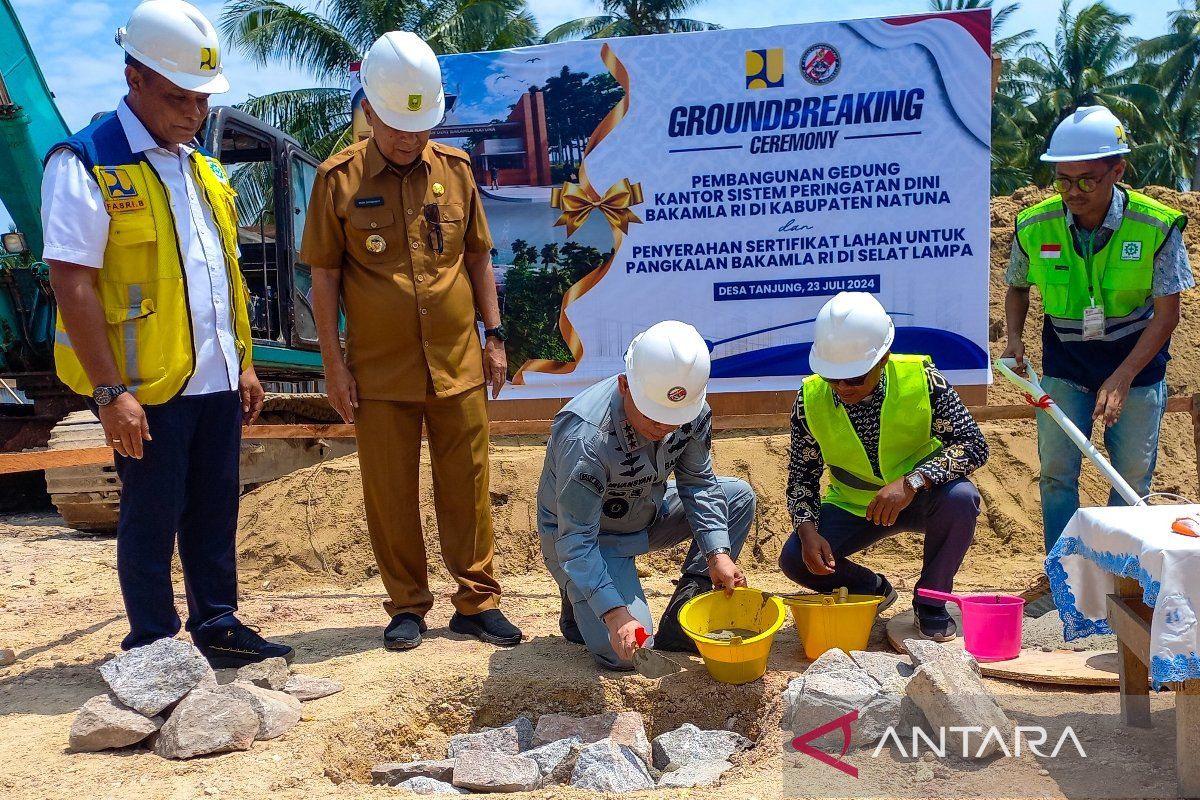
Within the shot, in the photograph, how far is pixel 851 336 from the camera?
3.82m

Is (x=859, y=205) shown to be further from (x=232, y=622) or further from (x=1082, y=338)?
(x=232, y=622)

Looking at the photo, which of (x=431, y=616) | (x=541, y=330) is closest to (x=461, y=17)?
(x=541, y=330)

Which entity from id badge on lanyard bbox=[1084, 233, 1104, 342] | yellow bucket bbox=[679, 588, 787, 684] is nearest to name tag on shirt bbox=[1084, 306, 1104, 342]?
id badge on lanyard bbox=[1084, 233, 1104, 342]

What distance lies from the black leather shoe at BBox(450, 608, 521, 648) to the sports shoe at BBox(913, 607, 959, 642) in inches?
64.6

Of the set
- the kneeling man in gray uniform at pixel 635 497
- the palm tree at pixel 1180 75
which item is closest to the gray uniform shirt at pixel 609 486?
the kneeling man in gray uniform at pixel 635 497

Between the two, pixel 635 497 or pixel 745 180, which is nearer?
pixel 635 497

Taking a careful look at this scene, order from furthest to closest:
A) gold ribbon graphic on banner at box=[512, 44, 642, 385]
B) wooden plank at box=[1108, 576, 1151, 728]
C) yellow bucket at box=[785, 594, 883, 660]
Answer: gold ribbon graphic on banner at box=[512, 44, 642, 385], yellow bucket at box=[785, 594, 883, 660], wooden plank at box=[1108, 576, 1151, 728]

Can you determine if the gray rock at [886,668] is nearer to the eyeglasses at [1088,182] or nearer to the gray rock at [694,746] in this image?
the gray rock at [694,746]

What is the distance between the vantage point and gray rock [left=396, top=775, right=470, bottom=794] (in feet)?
10.7

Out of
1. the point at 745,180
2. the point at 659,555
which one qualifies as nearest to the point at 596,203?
the point at 745,180

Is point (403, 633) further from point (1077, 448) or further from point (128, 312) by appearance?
point (1077, 448)

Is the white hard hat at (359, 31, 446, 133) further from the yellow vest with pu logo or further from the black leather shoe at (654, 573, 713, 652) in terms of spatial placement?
the black leather shoe at (654, 573, 713, 652)

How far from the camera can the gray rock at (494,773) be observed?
3279 mm

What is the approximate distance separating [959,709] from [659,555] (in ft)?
10.8
